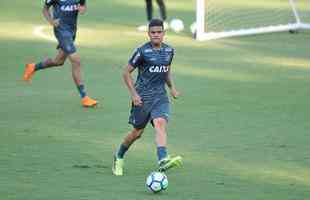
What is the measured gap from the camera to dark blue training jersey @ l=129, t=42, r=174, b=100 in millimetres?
11000

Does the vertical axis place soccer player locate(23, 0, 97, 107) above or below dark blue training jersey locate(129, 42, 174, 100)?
below

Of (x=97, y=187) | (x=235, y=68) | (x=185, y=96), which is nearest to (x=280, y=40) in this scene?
(x=235, y=68)

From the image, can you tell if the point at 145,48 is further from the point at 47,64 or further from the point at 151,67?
the point at 47,64

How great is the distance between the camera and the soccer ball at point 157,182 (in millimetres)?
9992

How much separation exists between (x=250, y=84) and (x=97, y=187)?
7.87 metres

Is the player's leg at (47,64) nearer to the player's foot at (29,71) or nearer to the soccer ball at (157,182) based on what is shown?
the player's foot at (29,71)

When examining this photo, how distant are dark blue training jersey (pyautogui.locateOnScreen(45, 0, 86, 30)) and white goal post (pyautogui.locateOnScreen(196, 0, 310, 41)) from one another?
7.29 metres

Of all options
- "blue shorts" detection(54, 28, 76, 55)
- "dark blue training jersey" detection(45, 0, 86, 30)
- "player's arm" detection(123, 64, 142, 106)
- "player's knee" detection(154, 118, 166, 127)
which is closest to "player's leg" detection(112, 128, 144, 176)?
"player's knee" detection(154, 118, 166, 127)

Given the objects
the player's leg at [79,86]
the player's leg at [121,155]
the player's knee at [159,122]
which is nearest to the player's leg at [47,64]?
the player's leg at [79,86]

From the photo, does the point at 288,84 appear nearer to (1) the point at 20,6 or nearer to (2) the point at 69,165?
(2) the point at 69,165

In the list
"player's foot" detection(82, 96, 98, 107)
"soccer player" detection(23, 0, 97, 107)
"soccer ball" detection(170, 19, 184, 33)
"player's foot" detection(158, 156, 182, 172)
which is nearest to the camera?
"player's foot" detection(158, 156, 182, 172)

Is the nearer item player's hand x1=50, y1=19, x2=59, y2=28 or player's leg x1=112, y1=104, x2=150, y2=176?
player's leg x1=112, y1=104, x2=150, y2=176

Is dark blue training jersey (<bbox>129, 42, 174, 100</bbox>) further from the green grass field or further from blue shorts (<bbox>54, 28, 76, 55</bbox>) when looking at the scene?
blue shorts (<bbox>54, 28, 76, 55</bbox>)

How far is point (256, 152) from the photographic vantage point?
40.6ft
